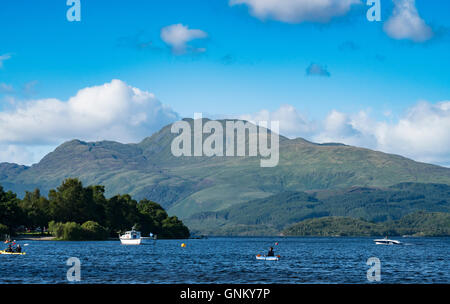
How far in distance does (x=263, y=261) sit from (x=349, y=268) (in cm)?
2742

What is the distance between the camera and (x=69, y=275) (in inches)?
3910

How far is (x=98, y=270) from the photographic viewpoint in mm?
111688

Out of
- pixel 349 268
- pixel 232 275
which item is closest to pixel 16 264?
pixel 232 275

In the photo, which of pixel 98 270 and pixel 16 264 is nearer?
pixel 98 270

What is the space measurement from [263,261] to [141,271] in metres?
45.5
